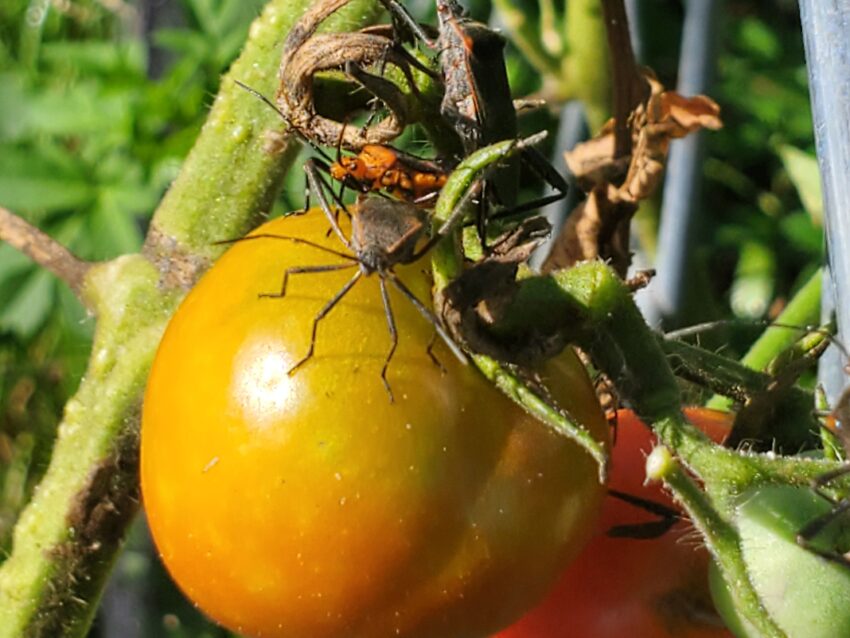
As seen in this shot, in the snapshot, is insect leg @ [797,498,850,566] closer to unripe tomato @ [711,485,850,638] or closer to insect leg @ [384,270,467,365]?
unripe tomato @ [711,485,850,638]

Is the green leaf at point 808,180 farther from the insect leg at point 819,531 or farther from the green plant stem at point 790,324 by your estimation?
the insect leg at point 819,531

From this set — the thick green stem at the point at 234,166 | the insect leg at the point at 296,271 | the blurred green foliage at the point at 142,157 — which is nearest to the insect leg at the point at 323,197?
the insect leg at the point at 296,271

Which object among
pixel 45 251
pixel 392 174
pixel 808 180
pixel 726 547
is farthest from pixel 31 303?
pixel 726 547

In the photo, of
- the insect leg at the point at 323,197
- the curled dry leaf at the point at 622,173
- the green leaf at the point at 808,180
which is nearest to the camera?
the insect leg at the point at 323,197

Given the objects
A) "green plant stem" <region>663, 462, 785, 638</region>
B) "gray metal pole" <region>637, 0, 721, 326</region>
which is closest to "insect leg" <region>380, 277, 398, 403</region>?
"green plant stem" <region>663, 462, 785, 638</region>

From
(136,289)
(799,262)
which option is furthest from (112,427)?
(799,262)
